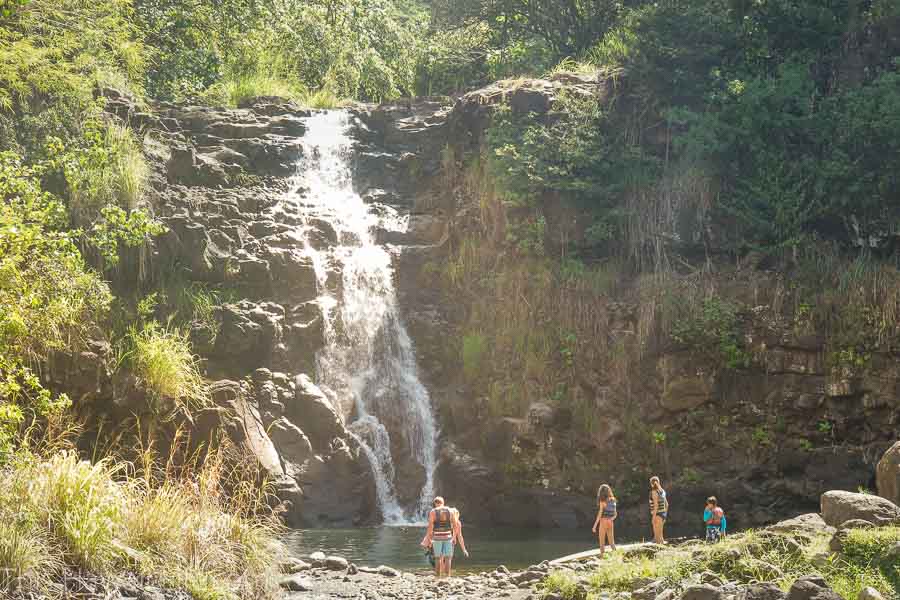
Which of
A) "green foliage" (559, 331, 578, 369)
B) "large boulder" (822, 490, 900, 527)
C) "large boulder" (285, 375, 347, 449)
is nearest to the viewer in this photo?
"large boulder" (822, 490, 900, 527)

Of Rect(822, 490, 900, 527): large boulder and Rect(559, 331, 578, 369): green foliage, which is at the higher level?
Rect(822, 490, 900, 527): large boulder

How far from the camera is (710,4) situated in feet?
83.3

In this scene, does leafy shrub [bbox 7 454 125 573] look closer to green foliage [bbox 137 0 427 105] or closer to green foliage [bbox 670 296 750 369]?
green foliage [bbox 670 296 750 369]

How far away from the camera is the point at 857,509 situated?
1098 cm

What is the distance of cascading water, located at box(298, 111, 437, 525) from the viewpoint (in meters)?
20.4

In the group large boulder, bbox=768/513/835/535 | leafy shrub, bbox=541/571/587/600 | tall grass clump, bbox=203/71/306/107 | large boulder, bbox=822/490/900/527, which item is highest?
tall grass clump, bbox=203/71/306/107

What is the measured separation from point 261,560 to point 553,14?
24005mm

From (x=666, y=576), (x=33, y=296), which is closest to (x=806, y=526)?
A: (x=666, y=576)

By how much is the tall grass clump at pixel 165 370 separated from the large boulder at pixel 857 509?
11.7 metres

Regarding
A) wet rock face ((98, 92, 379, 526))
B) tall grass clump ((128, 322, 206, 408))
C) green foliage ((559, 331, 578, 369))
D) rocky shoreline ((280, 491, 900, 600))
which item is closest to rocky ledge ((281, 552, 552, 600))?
rocky shoreline ((280, 491, 900, 600))

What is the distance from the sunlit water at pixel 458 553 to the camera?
14.9m

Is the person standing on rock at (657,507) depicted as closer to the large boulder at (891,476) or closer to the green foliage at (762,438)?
the large boulder at (891,476)

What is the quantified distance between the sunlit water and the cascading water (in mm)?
1829

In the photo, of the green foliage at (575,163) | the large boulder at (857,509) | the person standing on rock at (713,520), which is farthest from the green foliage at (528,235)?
the large boulder at (857,509)
